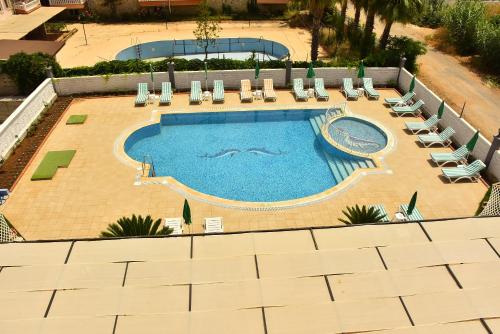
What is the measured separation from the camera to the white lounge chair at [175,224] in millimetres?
15191

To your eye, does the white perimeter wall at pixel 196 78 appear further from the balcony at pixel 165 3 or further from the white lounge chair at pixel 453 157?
the balcony at pixel 165 3

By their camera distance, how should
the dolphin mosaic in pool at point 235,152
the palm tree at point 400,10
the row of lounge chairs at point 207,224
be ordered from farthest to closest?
the palm tree at point 400,10 < the dolphin mosaic in pool at point 235,152 < the row of lounge chairs at point 207,224

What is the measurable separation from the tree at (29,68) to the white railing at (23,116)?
→ 1.08 meters

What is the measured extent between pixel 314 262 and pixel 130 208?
1015 centimetres

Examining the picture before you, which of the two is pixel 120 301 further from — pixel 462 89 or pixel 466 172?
pixel 462 89

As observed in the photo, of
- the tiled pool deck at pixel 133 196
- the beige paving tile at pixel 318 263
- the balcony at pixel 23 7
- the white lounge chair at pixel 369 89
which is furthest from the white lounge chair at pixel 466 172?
the balcony at pixel 23 7

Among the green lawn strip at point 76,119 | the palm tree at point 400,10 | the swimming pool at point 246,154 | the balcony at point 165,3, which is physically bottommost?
the swimming pool at point 246,154

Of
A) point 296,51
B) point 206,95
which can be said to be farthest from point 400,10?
point 206,95

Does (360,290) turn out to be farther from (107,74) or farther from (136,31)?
(136,31)

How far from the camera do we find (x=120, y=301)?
8625mm

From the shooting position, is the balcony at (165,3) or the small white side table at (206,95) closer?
the small white side table at (206,95)

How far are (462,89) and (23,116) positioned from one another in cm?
2854

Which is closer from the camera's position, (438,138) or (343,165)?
(343,165)

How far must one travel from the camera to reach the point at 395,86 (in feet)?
92.0
